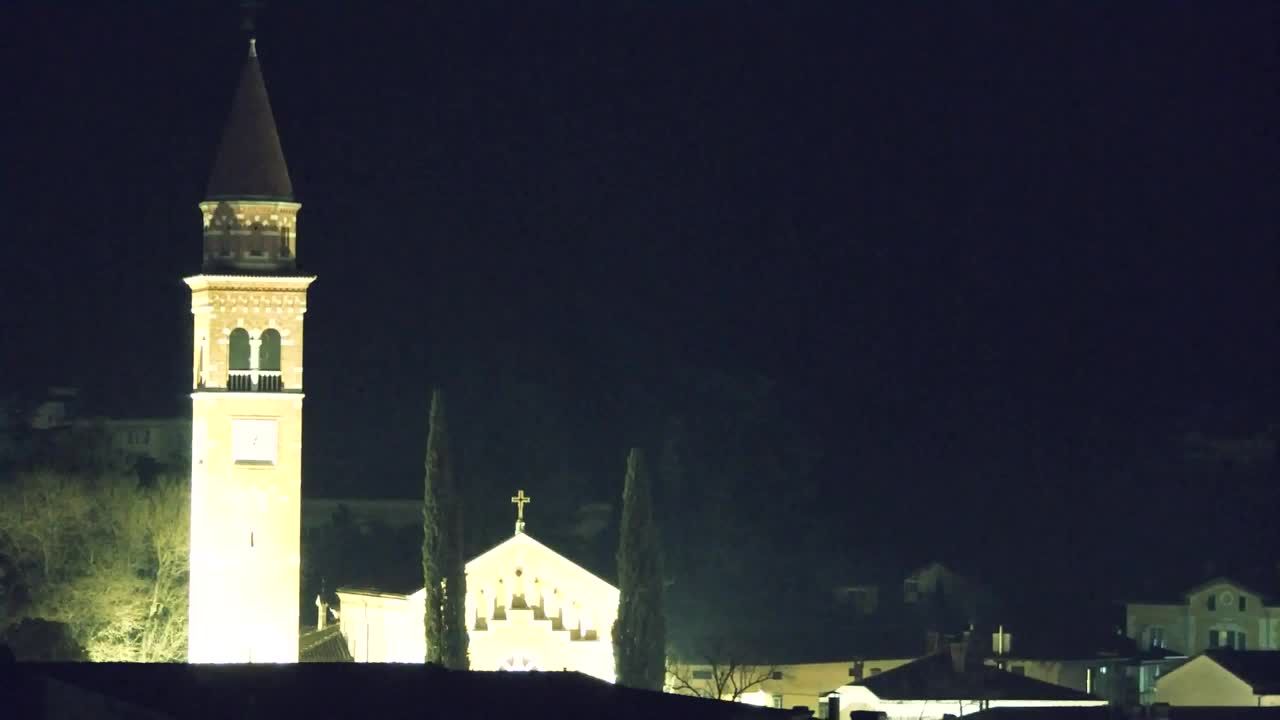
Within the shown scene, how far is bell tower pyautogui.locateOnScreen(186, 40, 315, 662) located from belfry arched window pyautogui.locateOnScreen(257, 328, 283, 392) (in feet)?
0.14

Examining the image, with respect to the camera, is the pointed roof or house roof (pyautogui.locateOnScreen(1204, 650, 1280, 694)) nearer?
the pointed roof

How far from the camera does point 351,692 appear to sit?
142 ft

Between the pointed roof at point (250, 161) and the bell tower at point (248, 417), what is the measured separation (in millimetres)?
23

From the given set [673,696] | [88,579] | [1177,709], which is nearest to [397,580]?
[88,579]

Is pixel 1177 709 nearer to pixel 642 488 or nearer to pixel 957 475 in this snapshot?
pixel 642 488

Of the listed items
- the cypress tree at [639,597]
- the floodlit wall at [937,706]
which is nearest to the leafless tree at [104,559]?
the cypress tree at [639,597]

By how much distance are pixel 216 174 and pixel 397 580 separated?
40.4 ft

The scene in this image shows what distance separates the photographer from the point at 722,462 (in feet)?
431

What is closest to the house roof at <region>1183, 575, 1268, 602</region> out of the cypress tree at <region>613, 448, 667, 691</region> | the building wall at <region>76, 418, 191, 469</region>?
the cypress tree at <region>613, 448, 667, 691</region>

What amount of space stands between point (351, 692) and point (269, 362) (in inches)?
1511

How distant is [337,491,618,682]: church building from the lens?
→ 81875 mm

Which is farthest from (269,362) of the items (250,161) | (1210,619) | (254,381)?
(1210,619)

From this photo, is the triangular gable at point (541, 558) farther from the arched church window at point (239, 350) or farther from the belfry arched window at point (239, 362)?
the arched church window at point (239, 350)

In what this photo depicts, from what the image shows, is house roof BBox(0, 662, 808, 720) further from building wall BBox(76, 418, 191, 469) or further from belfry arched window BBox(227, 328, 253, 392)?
building wall BBox(76, 418, 191, 469)
